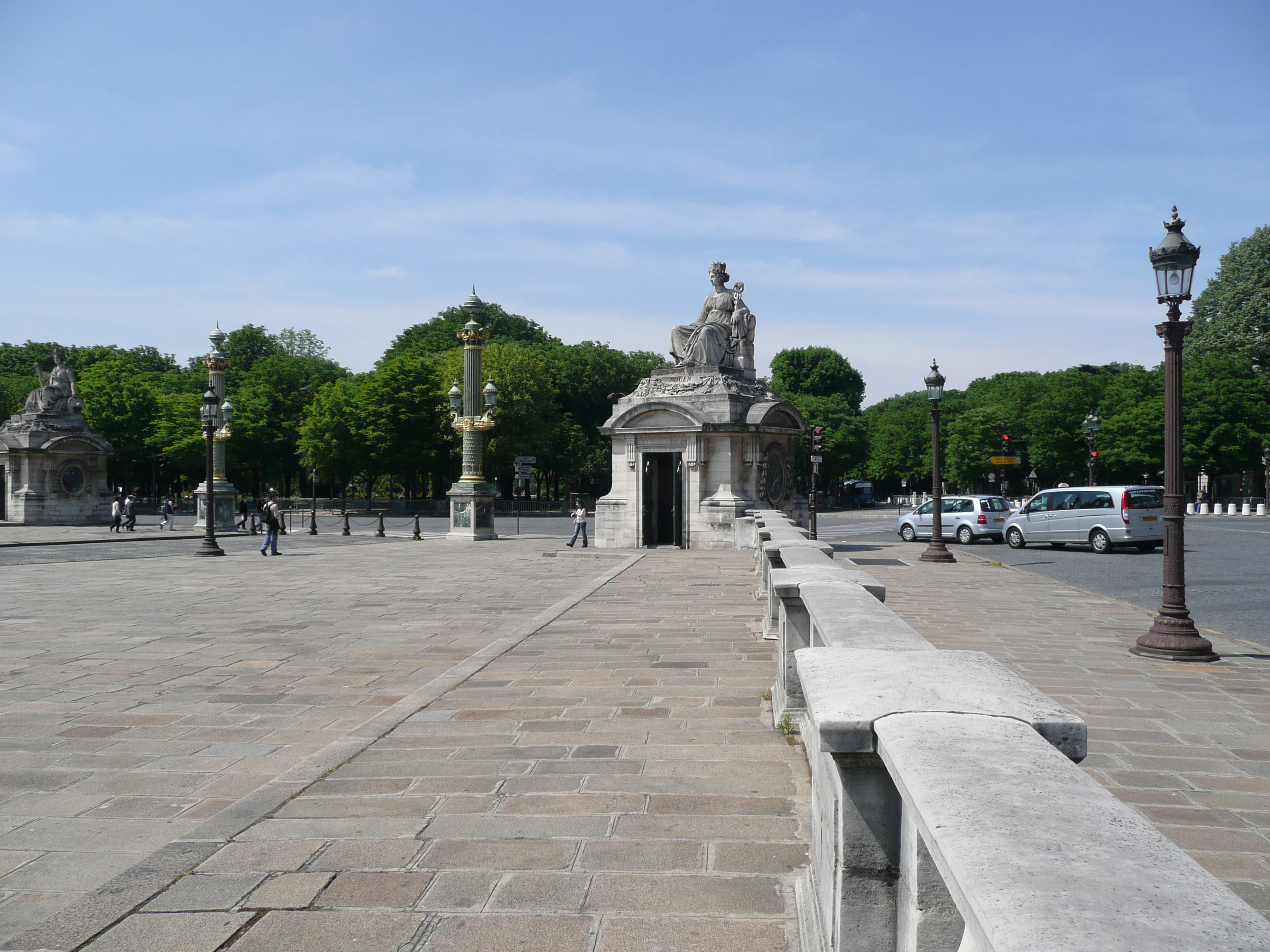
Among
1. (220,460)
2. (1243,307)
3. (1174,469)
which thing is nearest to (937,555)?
(1174,469)

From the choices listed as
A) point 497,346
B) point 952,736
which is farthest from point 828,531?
point 952,736

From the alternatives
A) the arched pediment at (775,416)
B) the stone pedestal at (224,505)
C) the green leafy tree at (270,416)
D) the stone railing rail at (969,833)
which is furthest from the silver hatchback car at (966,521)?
the green leafy tree at (270,416)

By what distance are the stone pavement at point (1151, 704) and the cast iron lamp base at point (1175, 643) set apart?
0.39 feet

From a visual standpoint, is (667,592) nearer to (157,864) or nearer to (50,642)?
(50,642)

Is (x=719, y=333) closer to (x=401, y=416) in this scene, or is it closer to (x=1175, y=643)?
(x=1175, y=643)

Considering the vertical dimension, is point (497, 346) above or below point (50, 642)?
above

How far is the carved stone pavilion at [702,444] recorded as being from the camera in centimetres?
2466

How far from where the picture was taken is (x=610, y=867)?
4.04m

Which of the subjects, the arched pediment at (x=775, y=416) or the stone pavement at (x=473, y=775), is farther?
the arched pediment at (x=775, y=416)

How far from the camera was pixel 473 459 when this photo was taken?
33.1 meters

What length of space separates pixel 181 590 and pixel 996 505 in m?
22.2

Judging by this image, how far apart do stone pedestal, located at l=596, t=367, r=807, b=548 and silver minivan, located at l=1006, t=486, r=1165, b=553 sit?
21.1ft

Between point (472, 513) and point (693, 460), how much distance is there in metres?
9.75

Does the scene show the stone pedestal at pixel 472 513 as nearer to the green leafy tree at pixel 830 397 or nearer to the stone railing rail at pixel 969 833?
the stone railing rail at pixel 969 833
